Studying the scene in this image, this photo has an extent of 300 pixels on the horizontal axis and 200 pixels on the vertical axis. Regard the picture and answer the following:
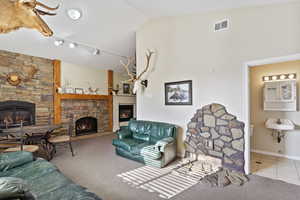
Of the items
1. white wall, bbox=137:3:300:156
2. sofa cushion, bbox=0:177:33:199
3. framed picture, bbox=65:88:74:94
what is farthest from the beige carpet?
framed picture, bbox=65:88:74:94

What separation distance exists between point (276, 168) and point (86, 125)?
621 centimetres

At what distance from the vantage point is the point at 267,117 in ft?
13.4

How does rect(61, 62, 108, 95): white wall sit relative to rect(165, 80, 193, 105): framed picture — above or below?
above

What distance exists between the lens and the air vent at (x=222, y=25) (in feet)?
10.8

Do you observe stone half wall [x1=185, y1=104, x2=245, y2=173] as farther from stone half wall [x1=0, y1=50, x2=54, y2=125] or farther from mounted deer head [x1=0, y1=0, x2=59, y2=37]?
stone half wall [x1=0, y1=50, x2=54, y2=125]

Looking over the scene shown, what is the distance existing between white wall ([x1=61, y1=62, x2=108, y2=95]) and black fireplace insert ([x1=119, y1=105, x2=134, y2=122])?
46.9 inches

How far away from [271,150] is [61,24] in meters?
6.15

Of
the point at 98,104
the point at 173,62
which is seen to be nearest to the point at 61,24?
the point at 173,62

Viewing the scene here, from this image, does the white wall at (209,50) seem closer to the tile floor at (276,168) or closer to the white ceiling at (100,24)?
the white ceiling at (100,24)

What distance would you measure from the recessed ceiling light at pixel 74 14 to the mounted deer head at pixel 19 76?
Result: 97.3 inches

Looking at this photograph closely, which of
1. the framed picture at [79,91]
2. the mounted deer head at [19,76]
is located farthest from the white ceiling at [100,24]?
the framed picture at [79,91]

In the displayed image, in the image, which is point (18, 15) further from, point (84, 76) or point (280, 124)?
point (280, 124)

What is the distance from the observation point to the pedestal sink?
11.6 feet

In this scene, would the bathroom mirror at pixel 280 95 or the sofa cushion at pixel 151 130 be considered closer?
the bathroom mirror at pixel 280 95
